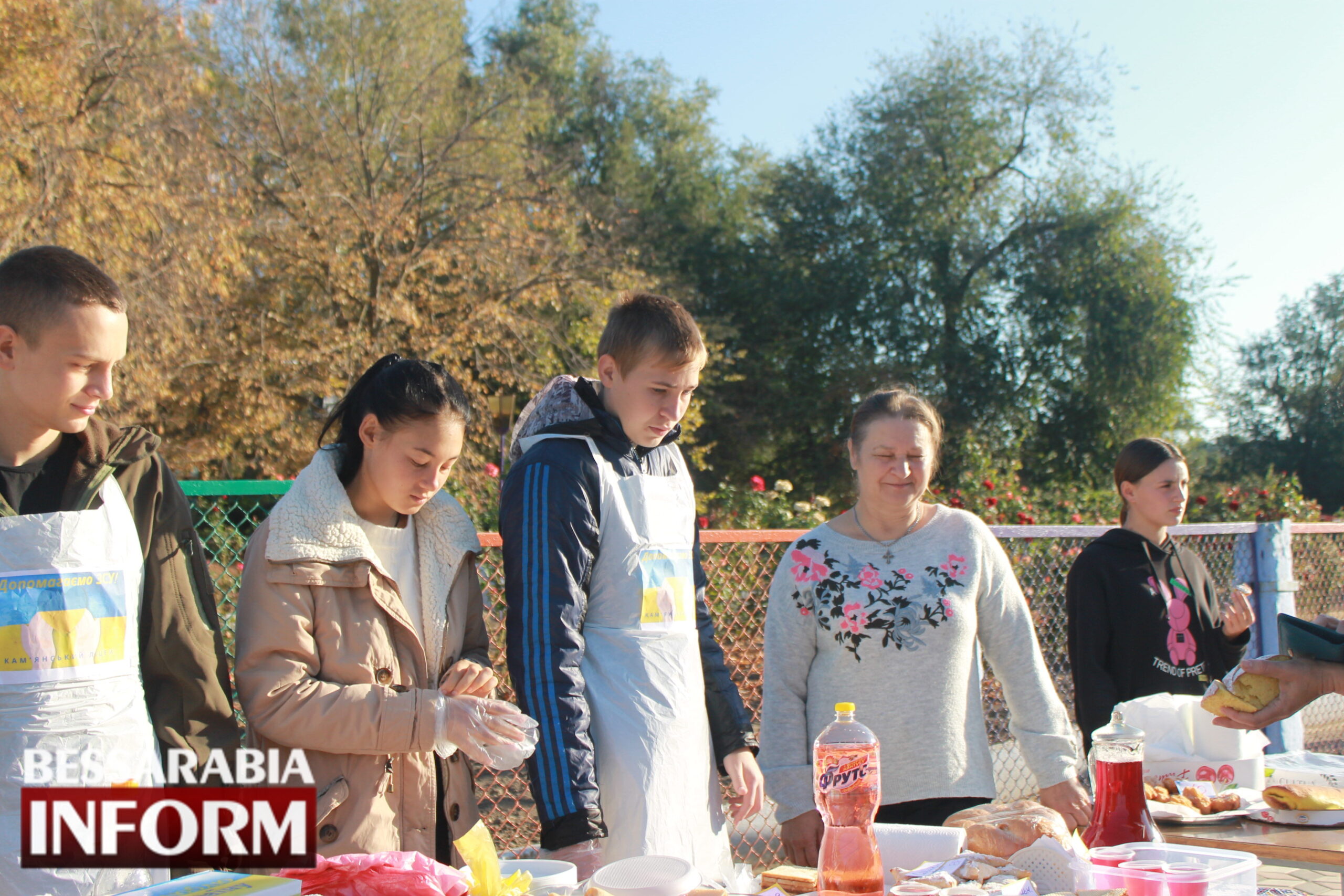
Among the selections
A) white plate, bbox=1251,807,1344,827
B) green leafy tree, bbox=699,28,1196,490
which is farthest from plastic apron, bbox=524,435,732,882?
green leafy tree, bbox=699,28,1196,490

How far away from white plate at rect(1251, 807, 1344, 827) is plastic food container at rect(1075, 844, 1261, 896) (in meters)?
0.78

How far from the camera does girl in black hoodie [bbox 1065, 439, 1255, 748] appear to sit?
344cm

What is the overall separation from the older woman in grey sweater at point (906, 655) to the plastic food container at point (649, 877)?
0.92m

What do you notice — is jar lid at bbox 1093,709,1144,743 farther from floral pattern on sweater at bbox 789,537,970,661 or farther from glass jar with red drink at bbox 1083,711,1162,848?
floral pattern on sweater at bbox 789,537,970,661

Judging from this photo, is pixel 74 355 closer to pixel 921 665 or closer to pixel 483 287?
pixel 921 665

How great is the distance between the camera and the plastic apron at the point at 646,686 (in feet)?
7.15

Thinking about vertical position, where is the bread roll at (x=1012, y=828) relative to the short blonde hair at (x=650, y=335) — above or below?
below

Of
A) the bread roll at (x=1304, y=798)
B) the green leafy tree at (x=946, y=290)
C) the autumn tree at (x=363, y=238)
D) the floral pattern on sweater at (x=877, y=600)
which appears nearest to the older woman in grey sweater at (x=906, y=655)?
the floral pattern on sweater at (x=877, y=600)

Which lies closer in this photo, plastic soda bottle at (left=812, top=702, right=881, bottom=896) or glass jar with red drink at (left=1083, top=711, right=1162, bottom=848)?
plastic soda bottle at (left=812, top=702, right=881, bottom=896)

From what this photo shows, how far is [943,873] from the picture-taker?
1733 millimetres

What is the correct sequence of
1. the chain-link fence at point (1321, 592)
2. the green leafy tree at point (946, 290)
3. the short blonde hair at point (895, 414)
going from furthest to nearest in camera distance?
the green leafy tree at point (946, 290) < the chain-link fence at point (1321, 592) < the short blonde hair at point (895, 414)

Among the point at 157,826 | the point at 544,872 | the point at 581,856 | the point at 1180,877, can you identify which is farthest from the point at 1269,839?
the point at 157,826

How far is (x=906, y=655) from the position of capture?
263 cm

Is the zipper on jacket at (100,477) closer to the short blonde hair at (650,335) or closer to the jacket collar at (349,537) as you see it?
the jacket collar at (349,537)
